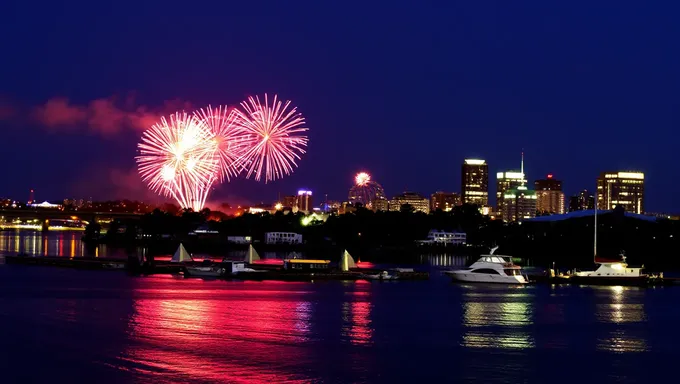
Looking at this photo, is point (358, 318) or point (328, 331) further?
point (358, 318)

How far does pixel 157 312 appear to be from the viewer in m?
50.2

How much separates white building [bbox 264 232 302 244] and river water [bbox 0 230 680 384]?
101 meters

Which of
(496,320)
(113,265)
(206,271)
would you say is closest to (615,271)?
(496,320)

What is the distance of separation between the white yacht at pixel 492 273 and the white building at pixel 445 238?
93605 mm

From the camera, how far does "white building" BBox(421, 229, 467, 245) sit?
170300 mm

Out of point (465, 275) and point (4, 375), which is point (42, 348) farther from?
point (465, 275)

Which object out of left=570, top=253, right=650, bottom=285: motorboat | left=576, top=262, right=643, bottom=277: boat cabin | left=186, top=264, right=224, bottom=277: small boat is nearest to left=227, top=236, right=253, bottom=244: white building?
left=186, top=264, right=224, bottom=277: small boat

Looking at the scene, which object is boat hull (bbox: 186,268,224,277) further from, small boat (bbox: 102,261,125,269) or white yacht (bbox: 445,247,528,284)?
white yacht (bbox: 445,247,528,284)

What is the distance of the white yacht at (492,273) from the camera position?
73.4m

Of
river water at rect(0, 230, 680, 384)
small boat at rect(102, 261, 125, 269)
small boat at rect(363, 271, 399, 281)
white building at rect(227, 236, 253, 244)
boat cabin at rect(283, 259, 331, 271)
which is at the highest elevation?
white building at rect(227, 236, 253, 244)

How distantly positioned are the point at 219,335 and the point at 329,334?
4755 millimetres

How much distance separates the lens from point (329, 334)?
43344mm

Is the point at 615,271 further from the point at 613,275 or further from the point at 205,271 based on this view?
the point at 205,271

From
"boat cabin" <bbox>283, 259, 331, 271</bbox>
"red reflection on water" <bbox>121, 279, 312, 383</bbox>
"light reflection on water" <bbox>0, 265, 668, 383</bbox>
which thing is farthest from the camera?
"boat cabin" <bbox>283, 259, 331, 271</bbox>
